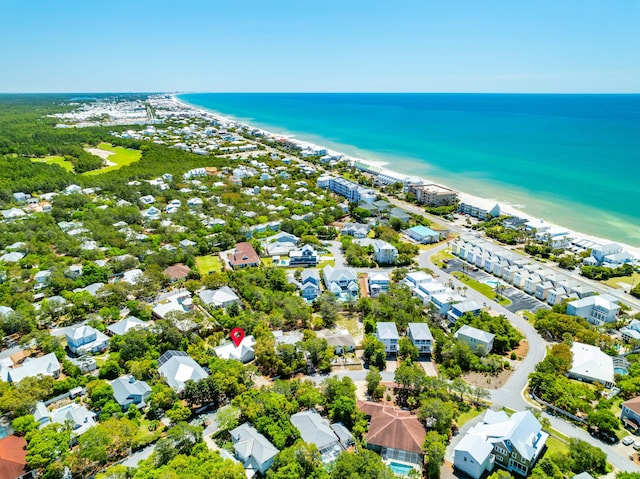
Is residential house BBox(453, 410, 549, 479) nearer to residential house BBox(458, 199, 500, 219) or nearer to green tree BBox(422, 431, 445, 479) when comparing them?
green tree BBox(422, 431, 445, 479)

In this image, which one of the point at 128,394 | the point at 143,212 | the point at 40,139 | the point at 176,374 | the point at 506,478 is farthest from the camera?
the point at 40,139

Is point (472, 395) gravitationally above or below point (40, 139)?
below

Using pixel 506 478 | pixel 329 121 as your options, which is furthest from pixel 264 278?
pixel 329 121

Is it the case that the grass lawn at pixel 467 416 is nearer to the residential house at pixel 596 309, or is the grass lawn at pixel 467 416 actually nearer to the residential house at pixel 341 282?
the residential house at pixel 341 282

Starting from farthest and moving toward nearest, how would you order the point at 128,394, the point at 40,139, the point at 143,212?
the point at 40,139
the point at 143,212
the point at 128,394

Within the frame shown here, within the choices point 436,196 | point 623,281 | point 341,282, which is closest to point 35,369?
point 341,282

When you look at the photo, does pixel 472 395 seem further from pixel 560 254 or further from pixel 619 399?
pixel 560 254
